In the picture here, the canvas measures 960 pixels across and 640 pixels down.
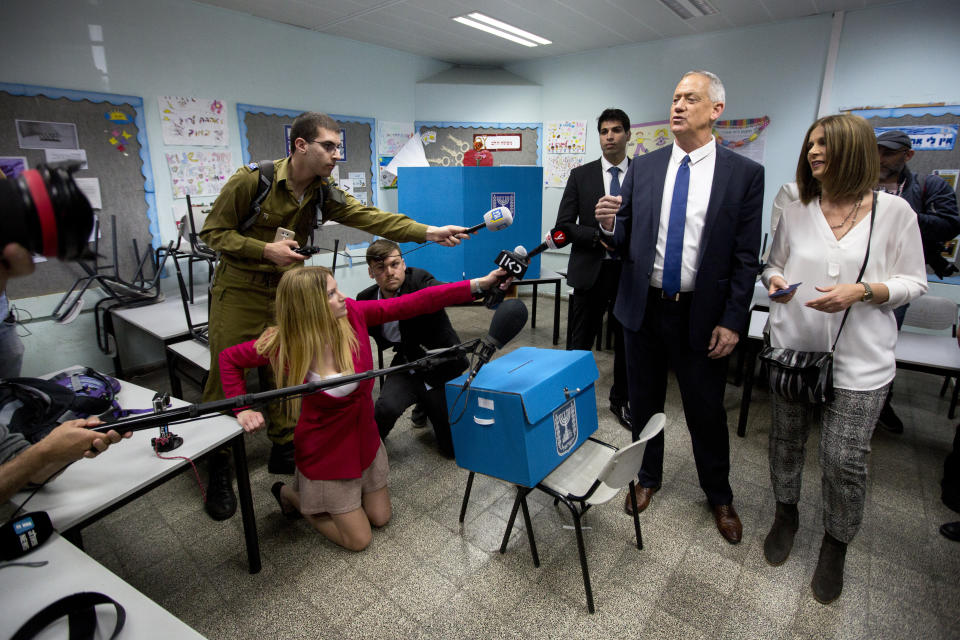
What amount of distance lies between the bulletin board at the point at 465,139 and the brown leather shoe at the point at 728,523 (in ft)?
15.1

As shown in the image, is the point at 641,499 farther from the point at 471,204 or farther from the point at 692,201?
the point at 471,204

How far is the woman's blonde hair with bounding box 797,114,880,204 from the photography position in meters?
1.59

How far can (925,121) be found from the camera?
399cm

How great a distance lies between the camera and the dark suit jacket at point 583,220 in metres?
3.18

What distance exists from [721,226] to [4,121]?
4.13 m

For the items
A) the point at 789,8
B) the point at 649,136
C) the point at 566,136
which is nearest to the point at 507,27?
the point at 566,136

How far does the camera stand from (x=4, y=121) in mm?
3137

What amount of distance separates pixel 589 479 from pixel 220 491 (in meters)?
1.75

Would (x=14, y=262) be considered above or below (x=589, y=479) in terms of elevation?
above

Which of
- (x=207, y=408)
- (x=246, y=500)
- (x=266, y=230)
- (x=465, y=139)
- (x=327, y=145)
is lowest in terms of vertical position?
(x=246, y=500)

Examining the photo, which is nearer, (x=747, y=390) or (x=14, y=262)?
(x=14, y=262)

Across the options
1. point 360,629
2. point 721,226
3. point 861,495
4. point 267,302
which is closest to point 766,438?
point 861,495

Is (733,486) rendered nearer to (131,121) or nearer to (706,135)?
(706,135)

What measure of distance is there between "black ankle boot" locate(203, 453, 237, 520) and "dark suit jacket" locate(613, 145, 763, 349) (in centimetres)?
205
